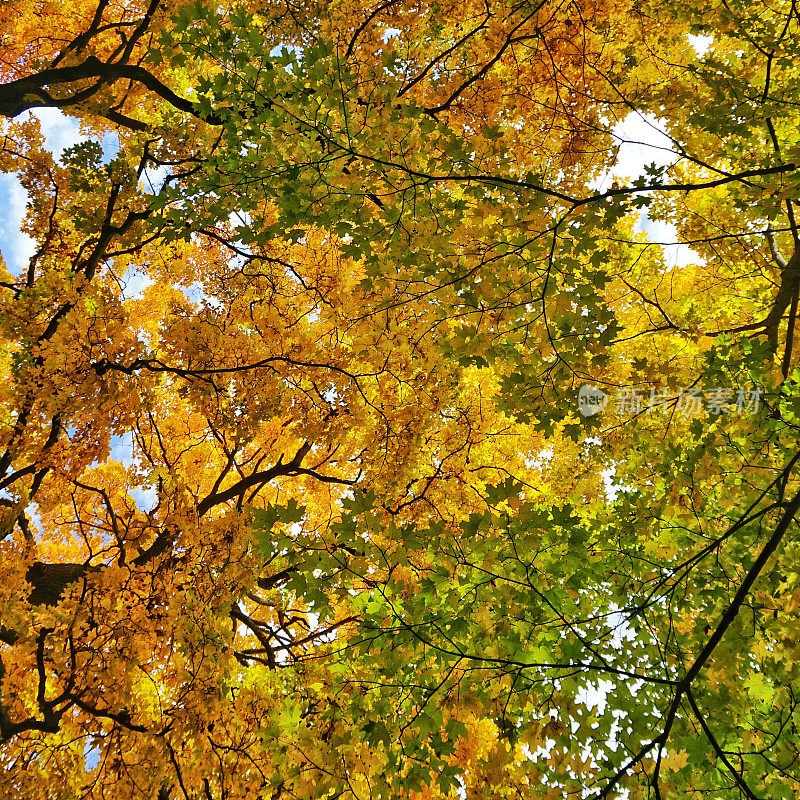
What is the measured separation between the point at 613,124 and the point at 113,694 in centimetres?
794

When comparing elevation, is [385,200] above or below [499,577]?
above

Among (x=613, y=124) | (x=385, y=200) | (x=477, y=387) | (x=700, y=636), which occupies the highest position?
(x=613, y=124)

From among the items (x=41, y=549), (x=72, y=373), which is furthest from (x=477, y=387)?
(x=41, y=549)

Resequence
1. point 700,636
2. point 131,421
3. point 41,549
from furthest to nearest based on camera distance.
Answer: point 41,549
point 131,421
point 700,636

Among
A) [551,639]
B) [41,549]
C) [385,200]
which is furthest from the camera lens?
[41,549]

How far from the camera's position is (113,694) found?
5.25m

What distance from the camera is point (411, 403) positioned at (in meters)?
6.37

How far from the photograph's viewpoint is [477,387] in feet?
28.0

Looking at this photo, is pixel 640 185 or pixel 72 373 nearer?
pixel 640 185

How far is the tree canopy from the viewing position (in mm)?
2762

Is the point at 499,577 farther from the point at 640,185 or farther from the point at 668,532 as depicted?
the point at 640,185

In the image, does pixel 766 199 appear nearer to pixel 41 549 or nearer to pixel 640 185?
pixel 640 185

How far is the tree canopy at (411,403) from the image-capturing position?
276 centimetres

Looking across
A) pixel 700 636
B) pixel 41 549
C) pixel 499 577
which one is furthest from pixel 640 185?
pixel 41 549
